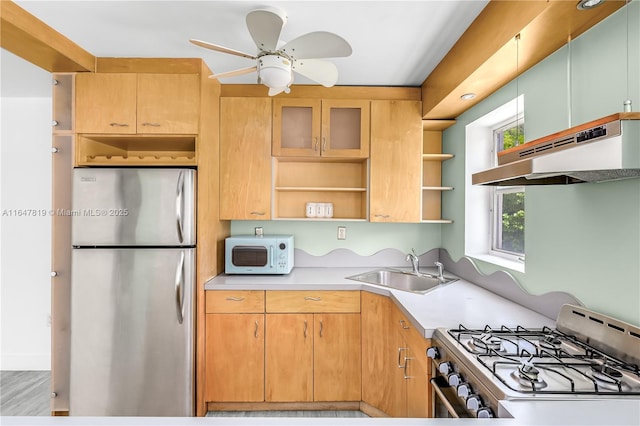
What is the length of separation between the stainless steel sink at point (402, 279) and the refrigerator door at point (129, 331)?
134cm

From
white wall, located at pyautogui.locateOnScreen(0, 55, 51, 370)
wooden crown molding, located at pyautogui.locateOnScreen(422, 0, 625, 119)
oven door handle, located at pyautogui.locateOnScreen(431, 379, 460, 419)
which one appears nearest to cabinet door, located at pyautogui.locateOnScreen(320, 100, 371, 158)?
wooden crown molding, located at pyautogui.locateOnScreen(422, 0, 625, 119)

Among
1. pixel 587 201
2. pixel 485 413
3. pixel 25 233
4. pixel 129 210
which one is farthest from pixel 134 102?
pixel 587 201

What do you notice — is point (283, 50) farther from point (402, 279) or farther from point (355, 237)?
point (402, 279)

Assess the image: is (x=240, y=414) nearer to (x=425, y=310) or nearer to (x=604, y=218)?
(x=425, y=310)

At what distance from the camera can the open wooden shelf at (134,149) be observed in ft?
7.52

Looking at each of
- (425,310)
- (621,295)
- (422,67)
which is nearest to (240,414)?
(425,310)

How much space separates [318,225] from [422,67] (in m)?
1.58

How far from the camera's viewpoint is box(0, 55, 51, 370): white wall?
3002 mm

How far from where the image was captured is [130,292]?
220 centimetres

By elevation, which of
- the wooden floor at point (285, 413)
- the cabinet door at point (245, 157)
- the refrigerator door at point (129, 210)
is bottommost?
the wooden floor at point (285, 413)

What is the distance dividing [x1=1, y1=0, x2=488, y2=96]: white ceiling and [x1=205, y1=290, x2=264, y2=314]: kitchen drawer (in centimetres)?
168

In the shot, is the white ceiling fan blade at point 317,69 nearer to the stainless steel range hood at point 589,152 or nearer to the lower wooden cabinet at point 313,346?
the stainless steel range hood at point 589,152

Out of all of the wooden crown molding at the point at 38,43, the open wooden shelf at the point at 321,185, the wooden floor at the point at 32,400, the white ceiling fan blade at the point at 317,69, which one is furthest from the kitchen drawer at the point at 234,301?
the wooden crown molding at the point at 38,43

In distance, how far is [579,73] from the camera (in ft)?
5.01
